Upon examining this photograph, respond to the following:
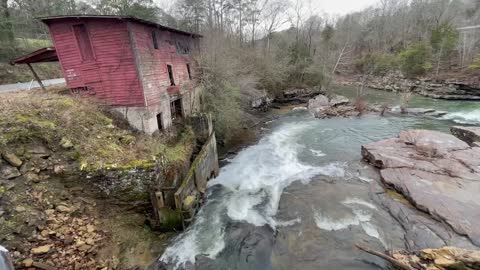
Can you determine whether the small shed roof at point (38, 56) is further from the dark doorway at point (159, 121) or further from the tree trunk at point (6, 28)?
the tree trunk at point (6, 28)

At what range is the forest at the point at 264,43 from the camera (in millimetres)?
17594

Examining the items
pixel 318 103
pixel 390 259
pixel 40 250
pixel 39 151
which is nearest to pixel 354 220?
pixel 390 259

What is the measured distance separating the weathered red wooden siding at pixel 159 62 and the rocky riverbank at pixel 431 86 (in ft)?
72.0

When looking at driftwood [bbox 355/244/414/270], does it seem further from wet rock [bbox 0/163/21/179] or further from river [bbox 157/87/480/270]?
wet rock [bbox 0/163/21/179]

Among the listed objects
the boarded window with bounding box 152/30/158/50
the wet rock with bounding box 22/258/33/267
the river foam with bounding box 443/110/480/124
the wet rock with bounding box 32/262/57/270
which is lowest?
the river foam with bounding box 443/110/480/124

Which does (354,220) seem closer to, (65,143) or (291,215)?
(291,215)

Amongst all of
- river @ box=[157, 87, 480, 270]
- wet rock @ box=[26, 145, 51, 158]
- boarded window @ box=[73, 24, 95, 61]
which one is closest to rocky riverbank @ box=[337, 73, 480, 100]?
river @ box=[157, 87, 480, 270]

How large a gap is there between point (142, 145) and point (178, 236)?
11.1ft

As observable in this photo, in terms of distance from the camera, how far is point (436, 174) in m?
9.36

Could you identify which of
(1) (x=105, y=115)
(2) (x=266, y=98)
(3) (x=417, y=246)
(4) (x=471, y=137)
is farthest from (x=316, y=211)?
(2) (x=266, y=98)

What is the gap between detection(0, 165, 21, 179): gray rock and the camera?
5.93 metres

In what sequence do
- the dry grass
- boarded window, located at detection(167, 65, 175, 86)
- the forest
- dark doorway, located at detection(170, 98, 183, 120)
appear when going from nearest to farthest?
the dry grass < boarded window, located at detection(167, 65, 175, 86) < dark doorway, located at detection(170, 98, 183, 120) < the forest

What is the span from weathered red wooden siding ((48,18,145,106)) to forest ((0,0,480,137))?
19.6 ft

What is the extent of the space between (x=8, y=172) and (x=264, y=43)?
97.5ft
